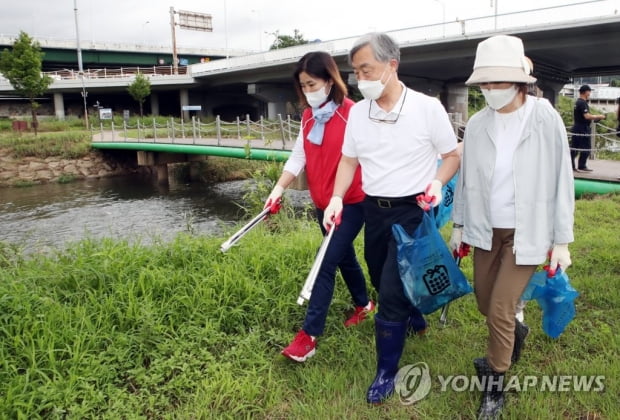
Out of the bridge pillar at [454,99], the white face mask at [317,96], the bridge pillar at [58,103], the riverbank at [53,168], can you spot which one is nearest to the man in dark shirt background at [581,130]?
the white face mask at [317,96]

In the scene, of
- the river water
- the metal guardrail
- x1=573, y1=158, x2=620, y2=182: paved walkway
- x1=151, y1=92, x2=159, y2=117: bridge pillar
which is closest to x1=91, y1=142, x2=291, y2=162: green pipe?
the metal guardrail

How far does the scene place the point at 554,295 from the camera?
2258mm

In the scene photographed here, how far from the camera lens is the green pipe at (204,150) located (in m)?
11.7

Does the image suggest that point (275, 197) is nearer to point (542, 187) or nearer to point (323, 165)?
point (323, 165)

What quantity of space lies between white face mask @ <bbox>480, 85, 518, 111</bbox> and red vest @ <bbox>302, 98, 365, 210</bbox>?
2.57 ft

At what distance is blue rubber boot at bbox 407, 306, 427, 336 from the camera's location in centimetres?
291

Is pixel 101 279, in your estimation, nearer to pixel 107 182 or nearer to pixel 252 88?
pixel 107 182

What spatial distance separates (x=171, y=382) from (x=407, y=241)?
1.37 metres

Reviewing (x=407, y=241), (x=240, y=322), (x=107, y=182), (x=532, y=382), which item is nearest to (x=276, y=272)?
(x=240, y=322)

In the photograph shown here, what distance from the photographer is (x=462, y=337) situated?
2900 mm

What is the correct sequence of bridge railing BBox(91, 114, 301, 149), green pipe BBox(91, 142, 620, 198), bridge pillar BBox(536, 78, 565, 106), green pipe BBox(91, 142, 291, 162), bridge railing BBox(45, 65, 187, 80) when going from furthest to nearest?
bridge railing BBox(45, 65, 187, 80) < bridge pillar BBox(536, 78, 565, 106) < bridge railing BBox(91, 114, 301, 149) < green pipe BBox(91, 142, 291, 162) < green pipe BBox(91, 142, 620, 198)

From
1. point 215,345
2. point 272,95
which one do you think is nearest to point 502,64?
point 215,345

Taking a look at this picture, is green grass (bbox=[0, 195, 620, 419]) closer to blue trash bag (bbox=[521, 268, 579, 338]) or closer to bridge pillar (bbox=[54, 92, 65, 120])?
blue trash bag (bbox=[521, 268, 579, 338])

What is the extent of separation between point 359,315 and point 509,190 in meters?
1.40
